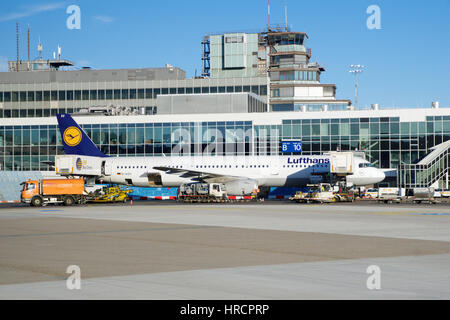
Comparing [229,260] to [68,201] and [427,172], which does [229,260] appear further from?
[427,172]

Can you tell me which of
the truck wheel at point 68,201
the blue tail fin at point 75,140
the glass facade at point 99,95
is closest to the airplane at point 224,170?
the blue tail fin at point 75,140

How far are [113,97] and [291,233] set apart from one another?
98.7 metres

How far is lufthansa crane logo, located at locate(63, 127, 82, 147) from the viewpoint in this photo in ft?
257

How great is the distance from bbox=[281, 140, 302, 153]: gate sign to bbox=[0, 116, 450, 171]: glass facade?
0.75 metres

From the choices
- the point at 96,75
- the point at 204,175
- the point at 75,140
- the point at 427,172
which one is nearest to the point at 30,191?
the point at 75,140

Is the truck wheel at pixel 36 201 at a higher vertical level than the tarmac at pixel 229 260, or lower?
lower

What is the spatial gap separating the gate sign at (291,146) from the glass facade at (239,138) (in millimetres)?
753

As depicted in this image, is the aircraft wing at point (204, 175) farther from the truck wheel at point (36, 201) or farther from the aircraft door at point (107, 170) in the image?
the truck wheel at point (36, 201)

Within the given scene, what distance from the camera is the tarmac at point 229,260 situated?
47.5 feet

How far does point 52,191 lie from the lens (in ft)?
210

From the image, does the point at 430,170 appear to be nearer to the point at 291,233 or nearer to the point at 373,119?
the point at 373,119
